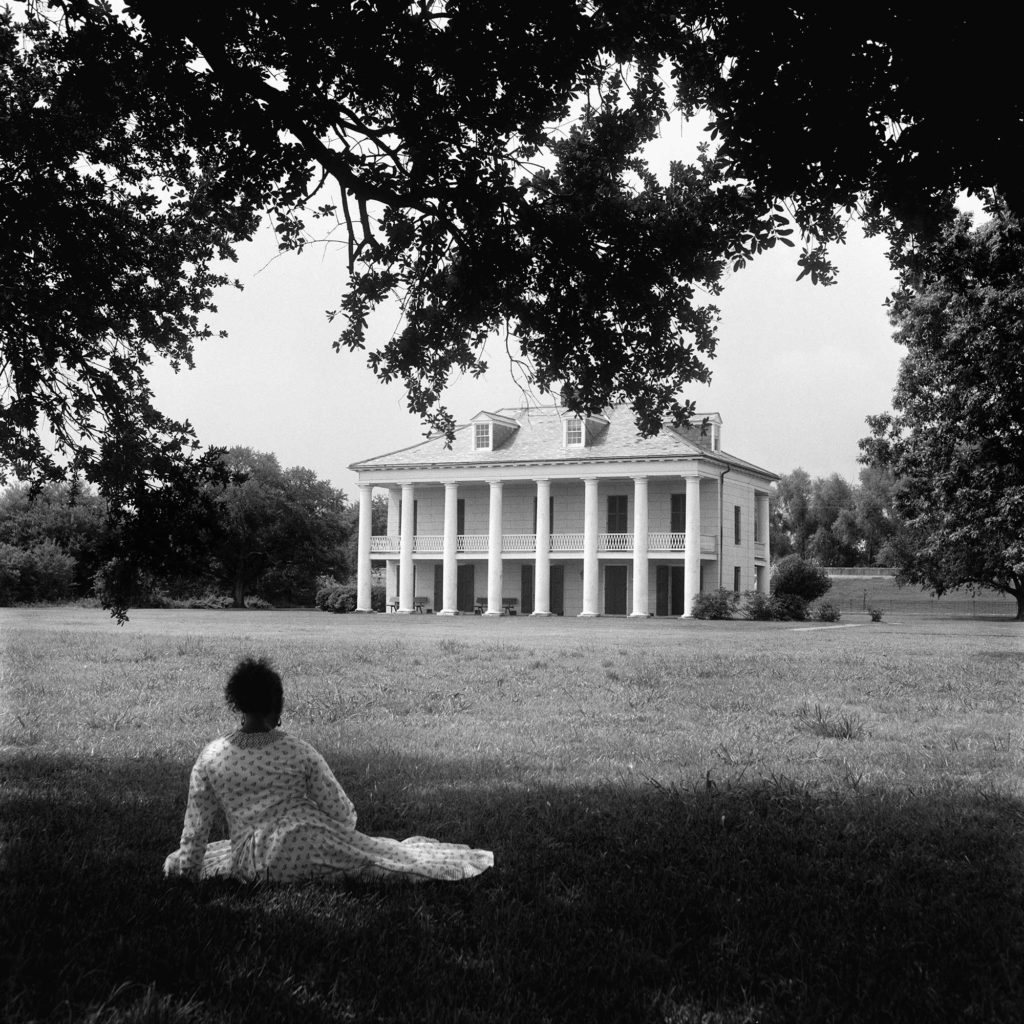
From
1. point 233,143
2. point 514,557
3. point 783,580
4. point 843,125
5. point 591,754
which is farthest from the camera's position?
point 514,557

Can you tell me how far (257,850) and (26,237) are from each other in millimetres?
6307

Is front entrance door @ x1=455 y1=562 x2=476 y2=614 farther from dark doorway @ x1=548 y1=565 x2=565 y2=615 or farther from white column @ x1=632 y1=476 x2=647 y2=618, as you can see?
white column @ x1=632 y1=476 x2=647 y2=618

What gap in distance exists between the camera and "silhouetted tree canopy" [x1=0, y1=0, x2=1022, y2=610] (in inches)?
254

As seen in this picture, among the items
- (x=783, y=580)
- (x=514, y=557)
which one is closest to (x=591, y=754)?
(x=783, y=580)

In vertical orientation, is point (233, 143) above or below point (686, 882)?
above

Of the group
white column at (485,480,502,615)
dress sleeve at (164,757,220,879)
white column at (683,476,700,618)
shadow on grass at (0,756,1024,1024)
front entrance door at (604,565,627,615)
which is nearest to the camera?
shadow on grass at (0,756,1024,1024)

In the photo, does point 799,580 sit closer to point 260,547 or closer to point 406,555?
point 406,555

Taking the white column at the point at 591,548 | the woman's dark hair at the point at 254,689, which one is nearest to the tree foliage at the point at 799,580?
the white column at the point at 591,548

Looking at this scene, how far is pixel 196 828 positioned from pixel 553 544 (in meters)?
45.9

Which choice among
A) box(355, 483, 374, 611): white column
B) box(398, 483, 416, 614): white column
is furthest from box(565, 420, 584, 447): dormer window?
box(355, 483, 374, 611): white column

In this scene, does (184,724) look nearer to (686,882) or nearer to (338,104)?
(338,104)

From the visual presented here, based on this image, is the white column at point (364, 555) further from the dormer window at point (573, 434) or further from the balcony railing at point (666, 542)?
the balcony railing at point (666, 542)

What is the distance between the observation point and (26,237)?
30.1 feet

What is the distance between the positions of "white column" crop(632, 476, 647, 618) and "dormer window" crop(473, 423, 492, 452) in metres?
8.01
